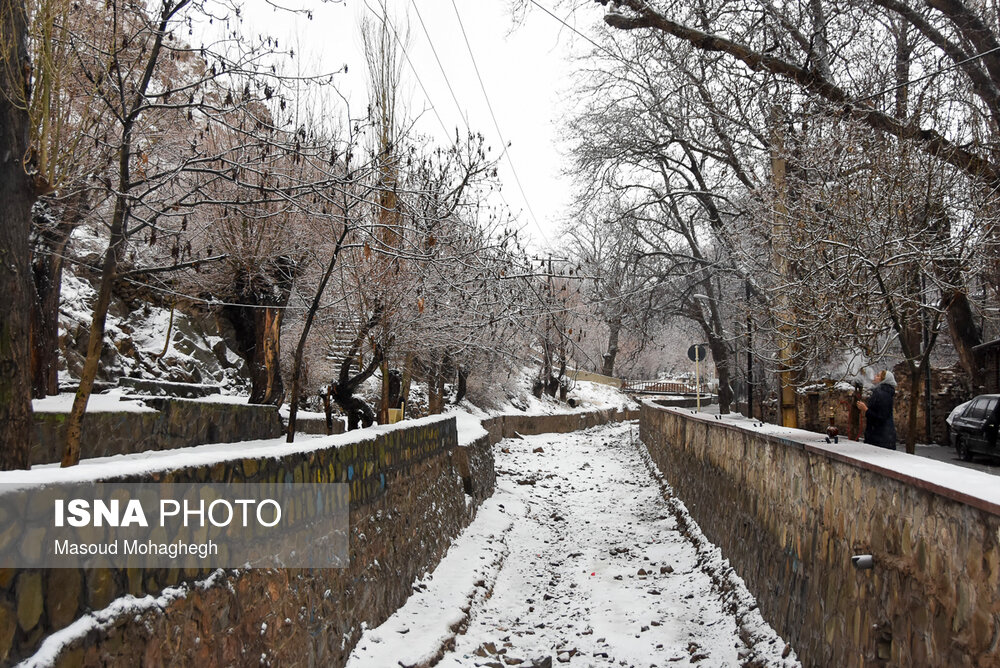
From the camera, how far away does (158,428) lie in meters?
10.2

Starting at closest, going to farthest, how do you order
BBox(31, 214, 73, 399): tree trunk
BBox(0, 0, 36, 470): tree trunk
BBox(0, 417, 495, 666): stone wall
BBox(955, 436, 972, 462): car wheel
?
BBox(0, 417, 495, 666): stone wall
BBox(0, 0, 36, 470): tree trunk
BBox(31, 214, 73, 399): tree trunk
BBox(955, 436, 972, 462): car wheel

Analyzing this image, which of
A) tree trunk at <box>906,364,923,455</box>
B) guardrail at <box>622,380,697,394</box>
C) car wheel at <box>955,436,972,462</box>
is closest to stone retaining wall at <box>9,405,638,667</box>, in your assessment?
tree trunk at <box>906,364,923,455</box>

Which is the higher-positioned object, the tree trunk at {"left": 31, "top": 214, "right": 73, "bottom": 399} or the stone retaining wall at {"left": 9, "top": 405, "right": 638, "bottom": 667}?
the tree trunk at {"left": 31, "top": 214, "right": 73, "bottom": 399}

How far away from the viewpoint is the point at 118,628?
294 centimetres

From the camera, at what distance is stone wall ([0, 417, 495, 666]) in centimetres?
269

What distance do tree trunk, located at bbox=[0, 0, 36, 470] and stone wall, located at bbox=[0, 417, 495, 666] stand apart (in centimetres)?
203

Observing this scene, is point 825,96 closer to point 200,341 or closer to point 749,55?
point 749,55

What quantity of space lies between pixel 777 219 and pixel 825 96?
169 centimetres

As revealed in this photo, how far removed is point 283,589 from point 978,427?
15.4 m

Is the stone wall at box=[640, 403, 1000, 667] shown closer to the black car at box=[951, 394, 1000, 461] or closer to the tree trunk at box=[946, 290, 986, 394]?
the black car at box=[951, 394, 1000, 461]

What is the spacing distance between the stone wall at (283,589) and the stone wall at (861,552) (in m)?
3.12

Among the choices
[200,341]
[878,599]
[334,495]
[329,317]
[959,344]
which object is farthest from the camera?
[200,341]

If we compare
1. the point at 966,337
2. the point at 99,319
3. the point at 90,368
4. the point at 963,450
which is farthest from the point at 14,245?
the point at 966,337

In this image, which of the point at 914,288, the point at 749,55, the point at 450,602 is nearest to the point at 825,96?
the point at 749,55
